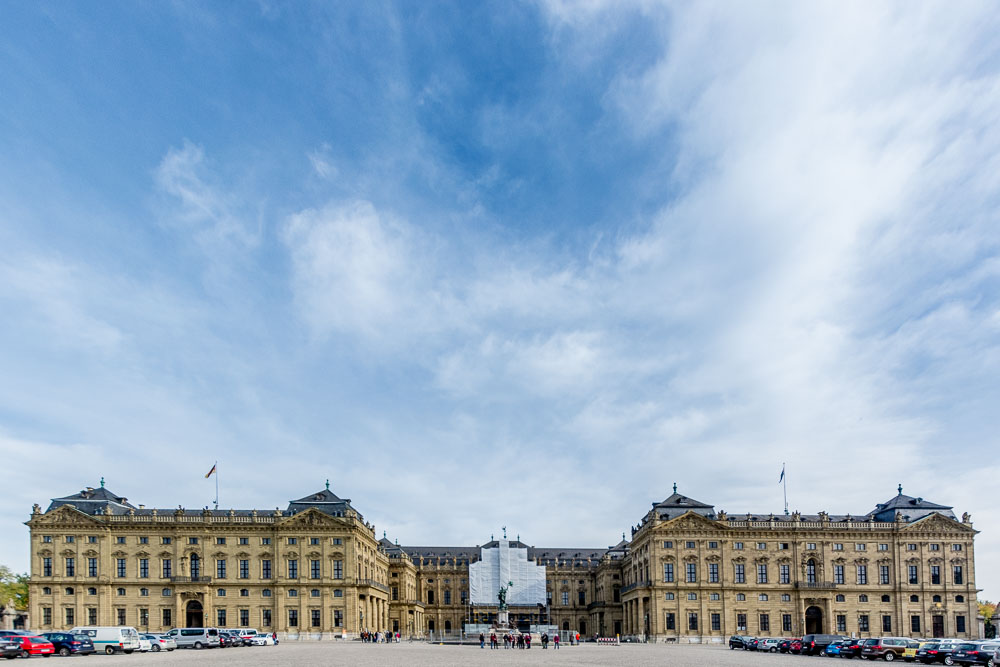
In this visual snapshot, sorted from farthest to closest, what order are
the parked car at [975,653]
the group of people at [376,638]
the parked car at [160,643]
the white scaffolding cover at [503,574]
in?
the white scaffolding cover at [503,574]
the group of people at [376,638]
the parked car at [160,643]
the parked car at [975,653]

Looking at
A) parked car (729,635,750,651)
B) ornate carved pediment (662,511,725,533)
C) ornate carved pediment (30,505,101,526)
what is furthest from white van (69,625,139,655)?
ornate carved pediment (662,511,725,533)

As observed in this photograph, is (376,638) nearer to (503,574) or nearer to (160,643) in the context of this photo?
(160,643)

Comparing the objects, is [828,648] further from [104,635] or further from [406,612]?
[406,612]

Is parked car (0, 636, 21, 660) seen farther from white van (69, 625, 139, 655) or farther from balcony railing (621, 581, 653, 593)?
balcony railing (621, 581, 653, 593)

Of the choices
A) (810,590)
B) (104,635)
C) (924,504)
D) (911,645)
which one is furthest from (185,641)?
(924,504)

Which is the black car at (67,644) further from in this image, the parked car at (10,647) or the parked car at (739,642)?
the parked car at (739,642)

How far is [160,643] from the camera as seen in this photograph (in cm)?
6269

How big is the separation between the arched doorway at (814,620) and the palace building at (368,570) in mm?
174

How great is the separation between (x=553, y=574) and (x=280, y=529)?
2344 inches

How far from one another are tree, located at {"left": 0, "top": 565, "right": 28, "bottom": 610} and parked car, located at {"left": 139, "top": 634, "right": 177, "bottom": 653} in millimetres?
58304

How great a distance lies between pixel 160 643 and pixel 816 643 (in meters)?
47.2

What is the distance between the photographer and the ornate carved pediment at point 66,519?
93438 mm

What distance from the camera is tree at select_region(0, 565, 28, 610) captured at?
111188 mm

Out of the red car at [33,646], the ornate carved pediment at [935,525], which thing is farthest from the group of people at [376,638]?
the ornate carved pediment at [935,525]
